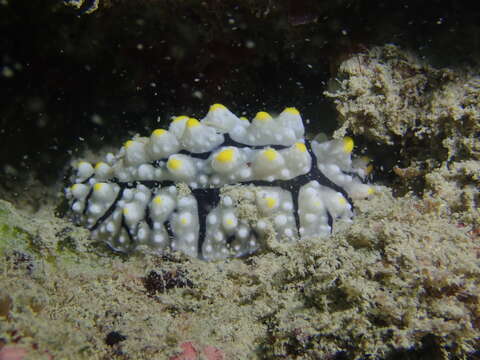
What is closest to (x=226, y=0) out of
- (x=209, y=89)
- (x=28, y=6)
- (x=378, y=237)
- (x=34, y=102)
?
(x=209, y=89)

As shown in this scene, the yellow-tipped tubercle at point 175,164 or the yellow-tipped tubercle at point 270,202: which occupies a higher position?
the yellow-tipped tubercle at point 175,164

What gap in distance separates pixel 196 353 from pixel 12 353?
3.23 ft

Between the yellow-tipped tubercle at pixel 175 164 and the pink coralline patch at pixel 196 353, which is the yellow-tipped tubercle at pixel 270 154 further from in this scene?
the pink coralline patch at pixel 196 353

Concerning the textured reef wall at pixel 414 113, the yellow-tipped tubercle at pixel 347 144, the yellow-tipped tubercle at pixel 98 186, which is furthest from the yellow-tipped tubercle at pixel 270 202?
the yellow-tipped tubercle at pixel 98 186

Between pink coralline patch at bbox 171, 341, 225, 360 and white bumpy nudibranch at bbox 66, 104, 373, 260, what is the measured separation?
1.12m

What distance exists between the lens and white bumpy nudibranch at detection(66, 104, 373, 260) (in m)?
3.35

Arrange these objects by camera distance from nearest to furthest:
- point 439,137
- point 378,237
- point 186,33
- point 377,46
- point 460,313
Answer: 1. point 460,313
2. point 378,237
3. point 439,137
4. point 377,46
5. point 186,33

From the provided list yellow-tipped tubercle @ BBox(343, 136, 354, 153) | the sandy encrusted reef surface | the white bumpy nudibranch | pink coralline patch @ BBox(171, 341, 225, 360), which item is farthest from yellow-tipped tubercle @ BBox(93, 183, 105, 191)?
yellow-tipped tubercle @ BBox(343, 136, 354, 153)

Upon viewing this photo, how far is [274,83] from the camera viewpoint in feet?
16.4

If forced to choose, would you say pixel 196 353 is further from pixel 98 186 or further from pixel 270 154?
pixel 98 186

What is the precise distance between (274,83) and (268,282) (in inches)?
120

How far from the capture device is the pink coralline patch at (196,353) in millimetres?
2186

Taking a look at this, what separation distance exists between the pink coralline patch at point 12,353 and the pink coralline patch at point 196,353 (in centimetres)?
79

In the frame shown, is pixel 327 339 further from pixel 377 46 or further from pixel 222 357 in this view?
pixel 377 46
